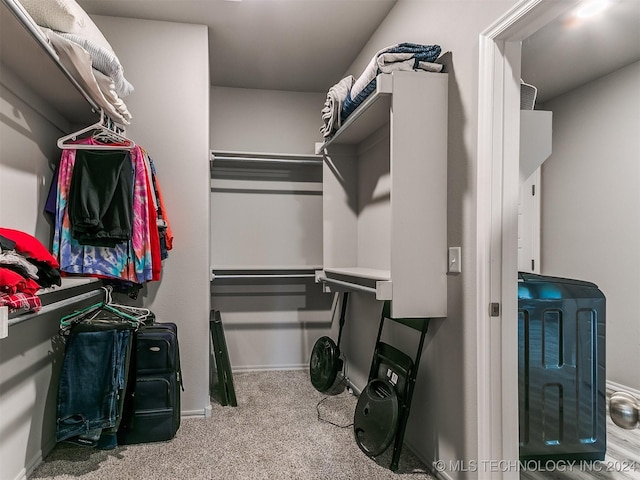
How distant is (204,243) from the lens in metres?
2.71

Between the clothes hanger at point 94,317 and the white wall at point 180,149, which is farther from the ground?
the white wall at point 180,149

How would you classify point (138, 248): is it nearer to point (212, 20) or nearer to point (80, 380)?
point (80, 380)

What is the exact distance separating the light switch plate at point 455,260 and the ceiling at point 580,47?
147 centimetres

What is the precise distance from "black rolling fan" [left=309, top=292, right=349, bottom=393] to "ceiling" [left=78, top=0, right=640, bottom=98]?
202 cm

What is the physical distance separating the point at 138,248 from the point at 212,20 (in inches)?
62.9

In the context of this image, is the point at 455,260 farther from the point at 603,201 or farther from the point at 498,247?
the point at 603,201

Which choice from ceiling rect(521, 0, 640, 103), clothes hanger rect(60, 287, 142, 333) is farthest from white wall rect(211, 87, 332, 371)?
ceiling rect(521, 0, 640, 103)

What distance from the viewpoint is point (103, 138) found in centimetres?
233

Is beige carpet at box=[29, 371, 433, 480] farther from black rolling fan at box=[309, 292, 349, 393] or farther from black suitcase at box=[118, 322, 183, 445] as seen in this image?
black rolling fan at box=[309, 292, 349, 393]

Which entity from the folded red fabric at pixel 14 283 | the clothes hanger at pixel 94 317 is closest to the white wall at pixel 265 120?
the clothes hanger at pixel 94 317

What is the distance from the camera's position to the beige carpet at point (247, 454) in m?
1.96

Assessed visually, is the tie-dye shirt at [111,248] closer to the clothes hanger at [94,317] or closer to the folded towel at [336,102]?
the clothes hanger at [94,317]

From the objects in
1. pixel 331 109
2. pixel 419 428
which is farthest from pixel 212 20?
pixel 419 428

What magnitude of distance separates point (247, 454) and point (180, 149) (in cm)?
193
